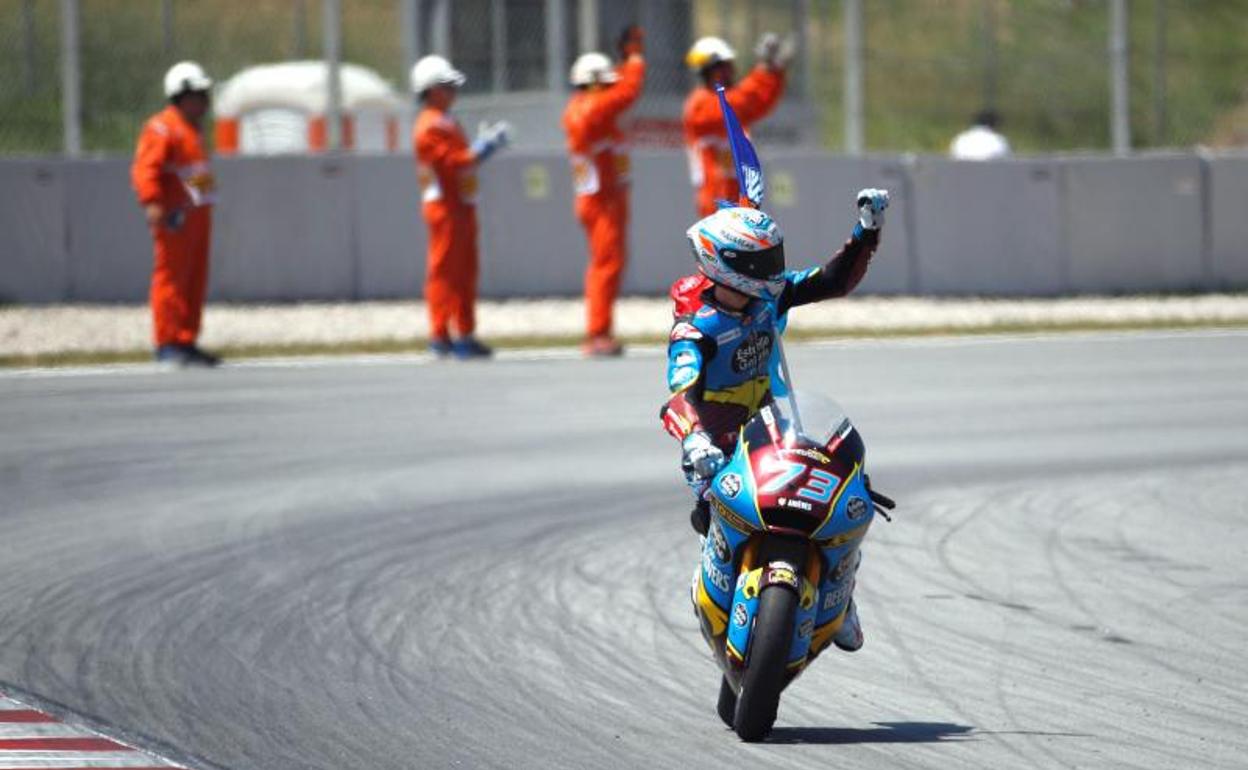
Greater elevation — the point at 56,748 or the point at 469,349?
the point at 469,349

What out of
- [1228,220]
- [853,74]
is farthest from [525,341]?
[1228,220]

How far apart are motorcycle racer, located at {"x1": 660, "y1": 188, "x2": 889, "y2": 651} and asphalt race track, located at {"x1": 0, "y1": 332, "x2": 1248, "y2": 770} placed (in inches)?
28.9

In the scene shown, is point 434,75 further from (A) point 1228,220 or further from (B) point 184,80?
(A) point 1228,220

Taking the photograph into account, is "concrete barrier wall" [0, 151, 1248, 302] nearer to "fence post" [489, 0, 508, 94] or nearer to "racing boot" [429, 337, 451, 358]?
"fence post" [489, 0, 508, 94]

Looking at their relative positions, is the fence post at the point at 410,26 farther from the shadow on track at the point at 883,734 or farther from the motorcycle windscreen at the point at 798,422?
the shadow on track at the point at 883,734

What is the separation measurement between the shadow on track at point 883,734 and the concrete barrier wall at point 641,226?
1508 cm

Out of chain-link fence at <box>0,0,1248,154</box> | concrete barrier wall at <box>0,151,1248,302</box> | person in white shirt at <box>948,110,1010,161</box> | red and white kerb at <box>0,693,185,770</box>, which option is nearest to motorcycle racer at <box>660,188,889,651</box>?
red and white kerb at <box>0,693,185,770</box>

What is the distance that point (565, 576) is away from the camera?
9227mm

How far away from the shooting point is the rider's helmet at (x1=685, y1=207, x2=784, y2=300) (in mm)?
6766

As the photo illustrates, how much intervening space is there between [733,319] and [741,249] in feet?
1.03

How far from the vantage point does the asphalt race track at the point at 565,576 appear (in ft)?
21.9

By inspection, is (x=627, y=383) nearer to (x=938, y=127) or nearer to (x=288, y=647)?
(x=288, y=647)

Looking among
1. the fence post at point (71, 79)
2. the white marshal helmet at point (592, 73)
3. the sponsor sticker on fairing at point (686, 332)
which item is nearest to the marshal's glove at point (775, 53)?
the white marshal helmet at point (592, 73)

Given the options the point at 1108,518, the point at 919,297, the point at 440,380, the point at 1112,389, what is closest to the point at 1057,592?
the point at 1108,518
